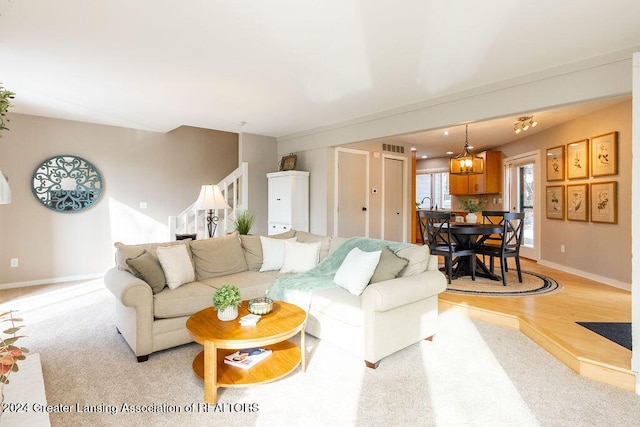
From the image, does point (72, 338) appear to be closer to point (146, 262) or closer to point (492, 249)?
point (146, 262)

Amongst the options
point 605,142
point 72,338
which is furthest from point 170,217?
point 605,142

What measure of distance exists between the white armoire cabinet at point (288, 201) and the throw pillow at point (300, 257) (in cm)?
189

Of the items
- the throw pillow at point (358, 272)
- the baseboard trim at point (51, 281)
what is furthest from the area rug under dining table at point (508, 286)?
the baseboard trim at point (51, 281)

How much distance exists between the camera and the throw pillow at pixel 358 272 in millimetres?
2961

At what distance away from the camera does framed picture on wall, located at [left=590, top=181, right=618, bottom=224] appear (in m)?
4.82

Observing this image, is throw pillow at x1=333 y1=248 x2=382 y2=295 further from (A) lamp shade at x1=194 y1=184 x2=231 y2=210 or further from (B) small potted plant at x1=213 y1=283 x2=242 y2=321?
(A) lamp shade at x1=194 y1=184 x2=231 y2=210

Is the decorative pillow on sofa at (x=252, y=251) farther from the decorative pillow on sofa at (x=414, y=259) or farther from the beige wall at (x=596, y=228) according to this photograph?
the beige wall at (x=596, y=228)

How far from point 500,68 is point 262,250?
303 centimetres

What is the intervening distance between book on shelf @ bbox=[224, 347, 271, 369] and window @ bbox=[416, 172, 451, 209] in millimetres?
8340

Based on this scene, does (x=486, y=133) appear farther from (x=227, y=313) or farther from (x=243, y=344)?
(x=243, y=344)

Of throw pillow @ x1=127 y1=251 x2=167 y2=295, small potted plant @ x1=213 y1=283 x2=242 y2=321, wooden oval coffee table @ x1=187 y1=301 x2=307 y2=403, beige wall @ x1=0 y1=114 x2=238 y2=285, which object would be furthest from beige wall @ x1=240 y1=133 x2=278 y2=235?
small potted plant @ x1=213 y1=283 x2=242 y2=321

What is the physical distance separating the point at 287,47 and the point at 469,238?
11.8 ft

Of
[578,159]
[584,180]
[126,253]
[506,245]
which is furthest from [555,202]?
[126,253]

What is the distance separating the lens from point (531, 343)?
3.12 m
